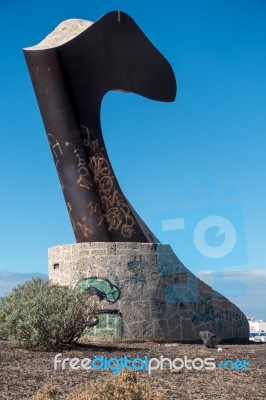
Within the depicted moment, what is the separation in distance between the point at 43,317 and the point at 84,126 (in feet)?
22.6

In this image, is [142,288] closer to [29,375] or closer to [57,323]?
[57,323]

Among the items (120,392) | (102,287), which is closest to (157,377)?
(120,392)

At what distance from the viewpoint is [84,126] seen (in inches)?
686

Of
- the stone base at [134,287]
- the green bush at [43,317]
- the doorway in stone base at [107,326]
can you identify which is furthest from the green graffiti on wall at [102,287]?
the green bush at [43,317]

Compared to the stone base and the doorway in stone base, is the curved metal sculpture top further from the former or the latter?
the doorway in stone base

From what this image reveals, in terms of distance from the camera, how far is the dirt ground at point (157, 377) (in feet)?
24.1

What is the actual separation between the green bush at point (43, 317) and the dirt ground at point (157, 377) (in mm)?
467

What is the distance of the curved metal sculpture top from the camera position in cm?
1692

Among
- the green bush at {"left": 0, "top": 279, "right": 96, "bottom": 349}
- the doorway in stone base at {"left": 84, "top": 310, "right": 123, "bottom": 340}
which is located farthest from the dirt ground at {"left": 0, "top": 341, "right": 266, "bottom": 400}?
the doorway in stone base at {"left": 84, "top": 310, "right": 123, "bottom": 340}

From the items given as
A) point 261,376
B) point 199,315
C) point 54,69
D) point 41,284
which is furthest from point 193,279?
point 261,376

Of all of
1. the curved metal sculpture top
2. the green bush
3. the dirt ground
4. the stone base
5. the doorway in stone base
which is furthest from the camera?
the curved metal sculpture top

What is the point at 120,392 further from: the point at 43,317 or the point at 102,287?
the point at 102,287

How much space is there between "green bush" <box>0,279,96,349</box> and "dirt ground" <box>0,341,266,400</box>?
1.53 feet

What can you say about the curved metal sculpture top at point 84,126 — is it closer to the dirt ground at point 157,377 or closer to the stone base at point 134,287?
the stone base at point 134,287
